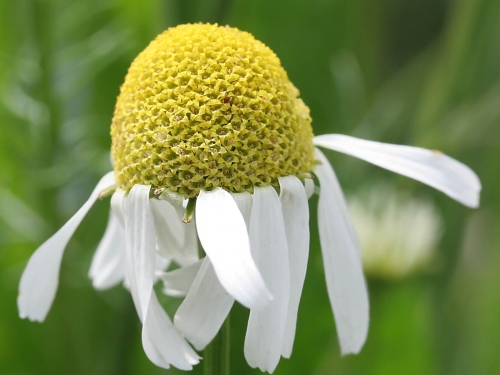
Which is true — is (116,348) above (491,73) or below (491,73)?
below

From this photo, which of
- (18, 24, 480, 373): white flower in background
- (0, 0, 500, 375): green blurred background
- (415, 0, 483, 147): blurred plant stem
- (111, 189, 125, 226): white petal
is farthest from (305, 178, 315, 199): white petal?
(415, 0, 483, 147): blurred plant stem

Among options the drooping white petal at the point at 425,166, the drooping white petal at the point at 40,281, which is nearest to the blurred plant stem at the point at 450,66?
the drooping white petal at the point at 425,166

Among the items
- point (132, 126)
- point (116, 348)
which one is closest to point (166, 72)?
point (132, 126)

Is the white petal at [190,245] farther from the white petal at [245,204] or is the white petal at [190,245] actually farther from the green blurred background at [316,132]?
the green blurred background at [316,132]

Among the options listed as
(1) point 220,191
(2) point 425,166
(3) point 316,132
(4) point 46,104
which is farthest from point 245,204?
(3) point 316,132

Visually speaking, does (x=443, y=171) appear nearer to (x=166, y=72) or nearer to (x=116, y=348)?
(x=166, y=72)

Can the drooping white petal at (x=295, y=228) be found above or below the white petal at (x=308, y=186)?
below

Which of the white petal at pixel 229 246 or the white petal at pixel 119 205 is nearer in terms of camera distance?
the white petal at pixel 229 246
